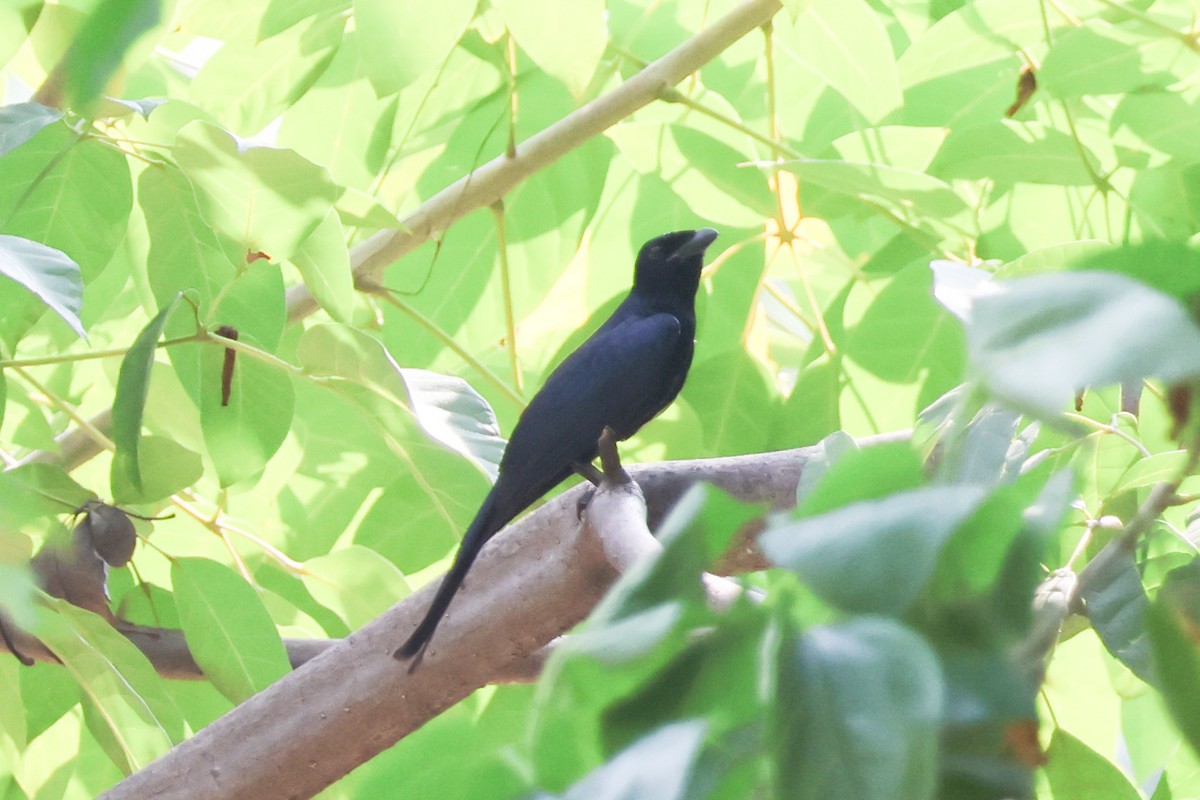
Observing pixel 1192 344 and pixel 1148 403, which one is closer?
pixel 1192 344

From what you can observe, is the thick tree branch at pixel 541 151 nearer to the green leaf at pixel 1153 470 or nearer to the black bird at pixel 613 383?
the black bird at pixel 613 383

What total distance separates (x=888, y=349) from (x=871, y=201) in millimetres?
153

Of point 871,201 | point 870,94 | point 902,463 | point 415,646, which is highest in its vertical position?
point 902,463

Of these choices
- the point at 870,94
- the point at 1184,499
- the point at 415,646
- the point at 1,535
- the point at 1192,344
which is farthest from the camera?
the point at 870,94

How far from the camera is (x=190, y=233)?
1.21 m

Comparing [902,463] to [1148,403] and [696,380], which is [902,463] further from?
[696,380]

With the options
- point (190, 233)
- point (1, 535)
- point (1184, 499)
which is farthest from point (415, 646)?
point (1184, 499)

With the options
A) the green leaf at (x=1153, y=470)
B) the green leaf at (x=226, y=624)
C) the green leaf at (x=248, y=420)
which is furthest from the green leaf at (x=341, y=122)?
the green leaf at (x=1153, y=470)

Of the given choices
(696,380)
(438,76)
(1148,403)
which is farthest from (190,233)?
(1148,403)

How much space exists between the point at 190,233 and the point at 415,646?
447mm

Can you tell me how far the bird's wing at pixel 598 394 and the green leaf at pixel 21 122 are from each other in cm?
59

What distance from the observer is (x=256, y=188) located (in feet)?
3.43

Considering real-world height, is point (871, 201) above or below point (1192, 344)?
below

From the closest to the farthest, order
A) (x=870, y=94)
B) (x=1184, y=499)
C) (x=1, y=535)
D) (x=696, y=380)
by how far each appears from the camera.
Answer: (x=1184, y=499) < (x=1, y=535) < (x=870, y=94) < (x=696, y=380)
